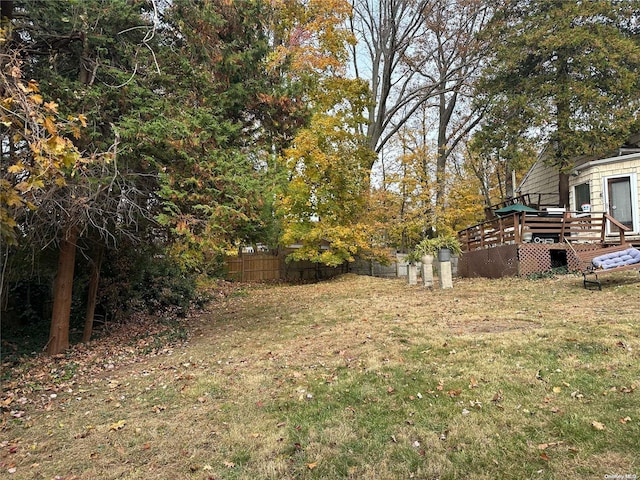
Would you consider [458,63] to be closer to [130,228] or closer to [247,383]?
[130,228]

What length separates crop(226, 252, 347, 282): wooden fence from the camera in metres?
18.4

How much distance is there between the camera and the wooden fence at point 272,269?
18.4m

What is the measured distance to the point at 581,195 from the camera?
15.2 m

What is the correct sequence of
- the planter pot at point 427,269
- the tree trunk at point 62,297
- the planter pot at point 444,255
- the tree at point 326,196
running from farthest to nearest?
the tree at point 326,196 < the planter pot at point 427,269 < the planter pot at point 444,255 < the tree trunk at point 62,297

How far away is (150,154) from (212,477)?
4547 mm

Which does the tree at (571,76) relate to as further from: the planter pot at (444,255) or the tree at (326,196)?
the planter pot at (444,255)

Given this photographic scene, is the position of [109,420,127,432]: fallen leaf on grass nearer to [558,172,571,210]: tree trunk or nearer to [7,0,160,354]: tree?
[7,0,160,354]: tree

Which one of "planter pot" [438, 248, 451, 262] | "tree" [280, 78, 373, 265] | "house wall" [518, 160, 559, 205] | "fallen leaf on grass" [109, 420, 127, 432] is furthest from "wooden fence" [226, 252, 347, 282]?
"fallen leaf on grass" [109, 420, 127, 432]

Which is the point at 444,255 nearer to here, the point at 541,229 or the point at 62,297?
the point at 541,229

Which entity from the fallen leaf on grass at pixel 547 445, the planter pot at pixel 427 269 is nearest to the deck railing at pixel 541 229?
the planter pot at pixel 427 269

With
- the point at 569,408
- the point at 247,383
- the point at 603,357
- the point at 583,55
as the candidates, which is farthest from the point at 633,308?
the point at 583,55

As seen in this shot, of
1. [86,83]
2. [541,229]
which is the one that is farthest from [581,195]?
[86,83]

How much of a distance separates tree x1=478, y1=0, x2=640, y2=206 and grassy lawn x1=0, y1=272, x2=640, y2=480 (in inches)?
356

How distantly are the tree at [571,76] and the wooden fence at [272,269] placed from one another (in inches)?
379
